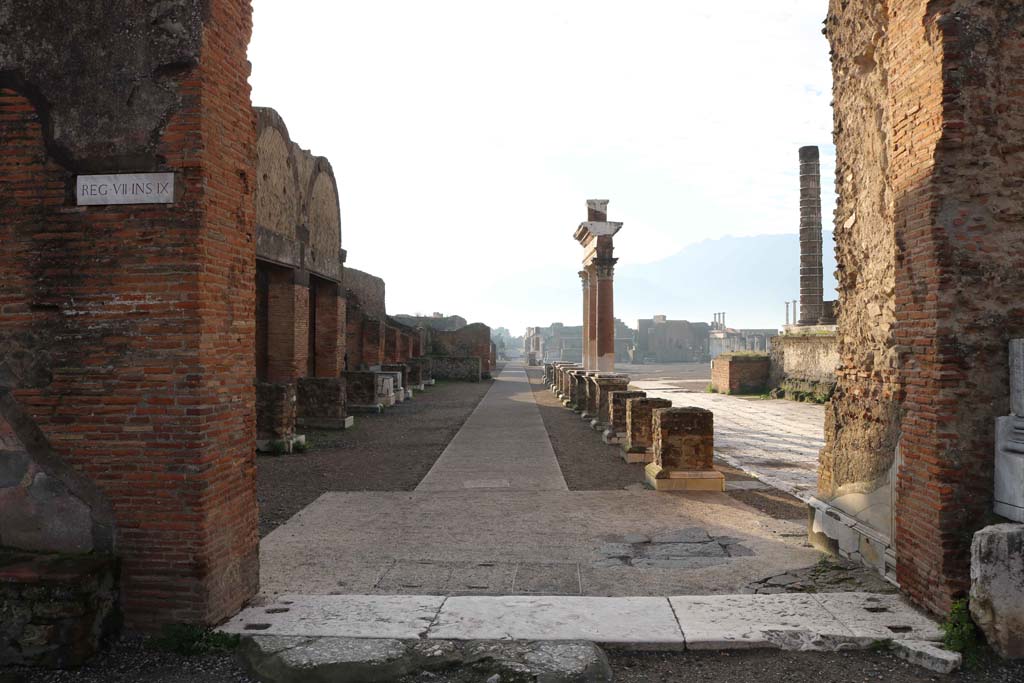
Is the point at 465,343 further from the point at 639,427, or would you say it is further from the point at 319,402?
the point at 639,427

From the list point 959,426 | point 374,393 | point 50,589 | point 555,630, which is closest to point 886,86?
point 959,426

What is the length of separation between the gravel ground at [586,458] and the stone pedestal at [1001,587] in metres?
4.95

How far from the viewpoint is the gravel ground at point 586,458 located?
8.95 m

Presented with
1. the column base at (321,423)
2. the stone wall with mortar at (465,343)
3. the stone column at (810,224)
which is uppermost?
the stone column at (810,224)

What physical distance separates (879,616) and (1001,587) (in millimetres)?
703

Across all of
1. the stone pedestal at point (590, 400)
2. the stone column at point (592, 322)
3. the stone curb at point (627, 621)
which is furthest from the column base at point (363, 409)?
the stone curb at point (627, 621)

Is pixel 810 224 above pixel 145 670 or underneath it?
above

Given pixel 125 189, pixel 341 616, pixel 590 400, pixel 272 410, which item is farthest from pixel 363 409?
pixel 125 189

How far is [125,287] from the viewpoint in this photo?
13.1ft

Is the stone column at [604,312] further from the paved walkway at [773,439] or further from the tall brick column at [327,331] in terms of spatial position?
→ the tall brick column at [327,331]

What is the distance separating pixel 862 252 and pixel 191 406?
17.1ft

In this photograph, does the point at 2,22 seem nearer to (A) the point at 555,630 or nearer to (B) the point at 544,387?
(A) the point at 555,630

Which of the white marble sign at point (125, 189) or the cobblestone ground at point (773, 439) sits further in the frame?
the cobblestone ground at point (773, 439)

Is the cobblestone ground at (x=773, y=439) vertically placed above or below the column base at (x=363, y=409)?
below
